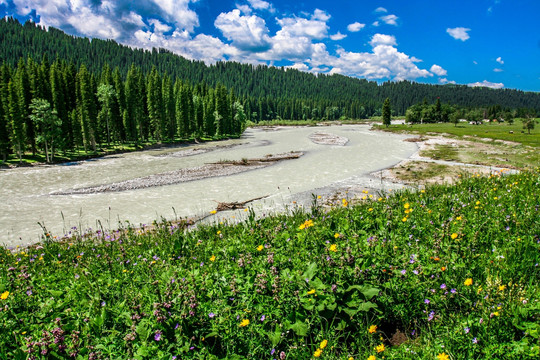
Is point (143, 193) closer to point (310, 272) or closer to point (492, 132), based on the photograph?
point (310, 272)

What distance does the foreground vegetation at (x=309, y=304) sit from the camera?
3.06 m

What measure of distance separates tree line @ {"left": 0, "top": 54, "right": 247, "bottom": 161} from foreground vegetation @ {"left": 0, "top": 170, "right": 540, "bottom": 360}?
5038 centimetres

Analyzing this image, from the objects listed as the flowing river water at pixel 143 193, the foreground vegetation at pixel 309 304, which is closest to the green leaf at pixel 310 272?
the foreground vegetation at pixel 309 304

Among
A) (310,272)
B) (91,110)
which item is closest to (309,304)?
(310,272)

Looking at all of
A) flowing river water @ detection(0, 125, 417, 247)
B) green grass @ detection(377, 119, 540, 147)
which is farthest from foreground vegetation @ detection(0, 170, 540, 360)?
green grass @ detection(377, 119, 540, 147)

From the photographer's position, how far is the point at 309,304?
3.59m

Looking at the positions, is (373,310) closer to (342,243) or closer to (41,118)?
(342,243)

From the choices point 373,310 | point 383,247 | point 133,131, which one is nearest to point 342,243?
point 383,247

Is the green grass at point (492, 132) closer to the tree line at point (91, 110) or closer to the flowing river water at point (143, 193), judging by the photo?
the flowing river water at point (143, 193)

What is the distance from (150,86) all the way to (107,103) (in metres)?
13.1

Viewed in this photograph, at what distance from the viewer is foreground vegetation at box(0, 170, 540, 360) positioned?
3055 millimetres

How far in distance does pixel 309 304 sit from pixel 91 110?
6812 centimetres

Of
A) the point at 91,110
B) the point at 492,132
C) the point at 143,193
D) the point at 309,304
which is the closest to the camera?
the point at 309,304

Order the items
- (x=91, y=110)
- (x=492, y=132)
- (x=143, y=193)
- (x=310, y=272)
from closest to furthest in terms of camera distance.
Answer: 1. (x=310, y=272)
2. (x=143, y=193)
3. (x=91, y=110)
4. (x=492, y=132)
